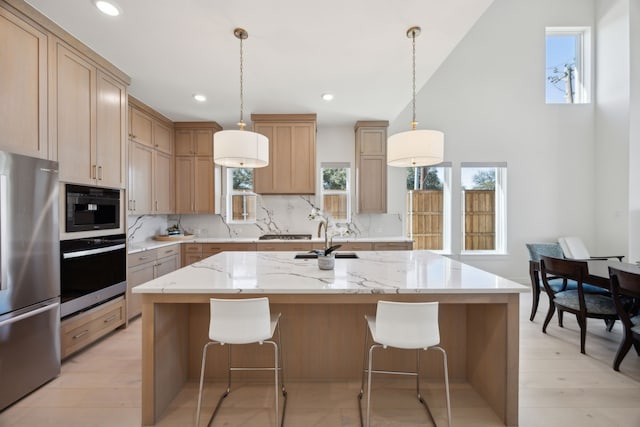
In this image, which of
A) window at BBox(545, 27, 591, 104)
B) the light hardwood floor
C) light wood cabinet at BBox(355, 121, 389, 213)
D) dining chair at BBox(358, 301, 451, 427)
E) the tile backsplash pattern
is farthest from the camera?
window at BBox(545, 27, 591, 104)

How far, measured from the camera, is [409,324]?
4.78 ft

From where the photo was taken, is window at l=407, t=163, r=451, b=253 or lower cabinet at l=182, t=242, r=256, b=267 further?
window at l=407, t=163, r=451, b=253

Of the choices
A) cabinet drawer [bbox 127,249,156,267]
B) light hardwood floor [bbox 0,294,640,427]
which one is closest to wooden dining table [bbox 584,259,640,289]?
light hardwood floor [bbox 0,294,640,427]

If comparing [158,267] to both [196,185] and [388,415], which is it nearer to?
[196,185]

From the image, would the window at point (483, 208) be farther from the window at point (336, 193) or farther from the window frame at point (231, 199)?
the window frame at point (231, 199)

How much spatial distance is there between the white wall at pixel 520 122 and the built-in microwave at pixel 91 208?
3813 millimetres

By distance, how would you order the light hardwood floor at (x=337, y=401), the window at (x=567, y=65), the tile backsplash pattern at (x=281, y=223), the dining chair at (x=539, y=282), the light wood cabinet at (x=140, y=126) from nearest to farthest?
1. the light hardwood floor at (x=337, y=401)
2. the dining chair at (x=539, y=282)
3. the light wood cabinet at (x=140, y=126)
4. the tile backsplash pattern at (x=281, y=223)
5. the window at (x=567, y=65)

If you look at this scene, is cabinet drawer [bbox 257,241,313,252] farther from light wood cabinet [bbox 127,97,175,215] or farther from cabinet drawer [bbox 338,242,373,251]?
light wood cabinet [bbox 127,97,175,215]

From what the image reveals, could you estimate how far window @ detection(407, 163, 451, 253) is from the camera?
482cm

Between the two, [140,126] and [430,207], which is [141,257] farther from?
[430,207]

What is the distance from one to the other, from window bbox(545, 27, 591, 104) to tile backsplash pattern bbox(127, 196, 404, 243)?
3.58 m

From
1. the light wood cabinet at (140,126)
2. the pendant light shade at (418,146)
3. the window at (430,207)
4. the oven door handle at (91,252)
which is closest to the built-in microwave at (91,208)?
the oven door handle at (91,252)

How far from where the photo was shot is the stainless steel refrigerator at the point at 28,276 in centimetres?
174

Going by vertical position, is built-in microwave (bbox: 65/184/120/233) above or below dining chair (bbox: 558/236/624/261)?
above
